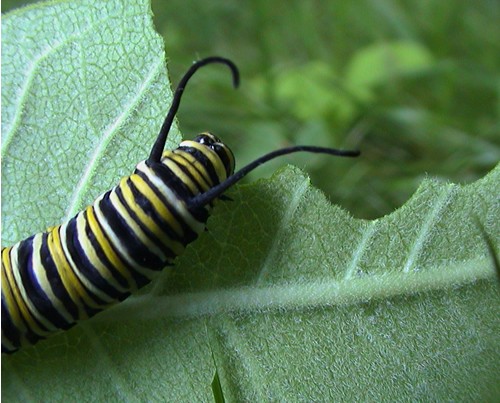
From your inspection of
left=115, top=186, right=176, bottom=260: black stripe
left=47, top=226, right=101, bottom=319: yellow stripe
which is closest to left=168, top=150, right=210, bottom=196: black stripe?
left=115, top=186, right=176, bottom=260: black stripe

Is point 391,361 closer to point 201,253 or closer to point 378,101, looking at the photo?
point 201,253

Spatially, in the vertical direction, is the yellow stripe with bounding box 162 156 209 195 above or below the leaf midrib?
above

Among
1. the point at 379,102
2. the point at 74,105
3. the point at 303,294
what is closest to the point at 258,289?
the point at 303,294

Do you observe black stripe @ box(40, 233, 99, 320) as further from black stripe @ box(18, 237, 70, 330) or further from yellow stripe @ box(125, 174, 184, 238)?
yellow stripe @ box(125, 174, 184, 238)

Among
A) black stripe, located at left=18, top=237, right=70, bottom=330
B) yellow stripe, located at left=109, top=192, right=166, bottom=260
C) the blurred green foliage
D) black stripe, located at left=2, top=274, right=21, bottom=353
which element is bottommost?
the blurred green foliage

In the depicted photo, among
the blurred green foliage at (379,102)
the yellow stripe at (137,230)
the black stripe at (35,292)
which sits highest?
the yellow stripe at (137,230)

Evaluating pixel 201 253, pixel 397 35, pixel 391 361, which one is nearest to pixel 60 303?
pixel 201 253

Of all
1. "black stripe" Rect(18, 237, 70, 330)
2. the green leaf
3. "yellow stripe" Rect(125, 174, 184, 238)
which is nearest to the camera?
"yellow stripe" Rect(125, 174, 184, 238)

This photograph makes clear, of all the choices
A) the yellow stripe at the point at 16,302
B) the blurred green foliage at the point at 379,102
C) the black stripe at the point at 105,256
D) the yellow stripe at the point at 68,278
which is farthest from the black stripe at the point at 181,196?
the blurred green foliage at the point at 379,102

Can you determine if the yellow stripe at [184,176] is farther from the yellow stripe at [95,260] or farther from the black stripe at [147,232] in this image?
the yellow stripe at [95,260]
